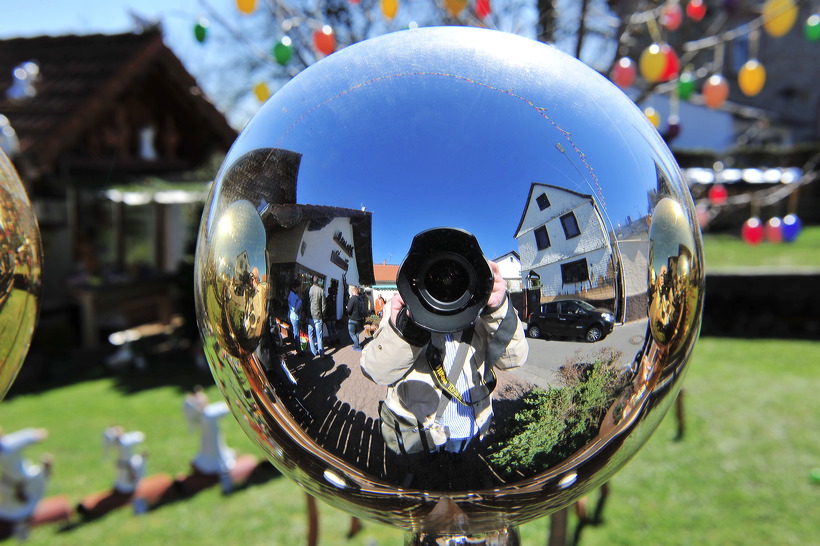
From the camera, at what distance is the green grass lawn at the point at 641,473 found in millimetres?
4016

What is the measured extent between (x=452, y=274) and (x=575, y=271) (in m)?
0.14

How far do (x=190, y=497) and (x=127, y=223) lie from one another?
7016 millimetres

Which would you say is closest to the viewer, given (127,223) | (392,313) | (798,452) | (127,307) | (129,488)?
(392,313)

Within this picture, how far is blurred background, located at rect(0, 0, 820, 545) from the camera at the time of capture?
390cm

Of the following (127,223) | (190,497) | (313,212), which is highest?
(127,223)

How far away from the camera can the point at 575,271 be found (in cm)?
75

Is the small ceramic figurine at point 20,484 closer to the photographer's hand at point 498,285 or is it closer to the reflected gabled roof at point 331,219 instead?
the reflected gabled roof at point 331,219

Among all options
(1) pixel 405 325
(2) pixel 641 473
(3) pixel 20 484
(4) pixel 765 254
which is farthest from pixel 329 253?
(4) pixel 765 254

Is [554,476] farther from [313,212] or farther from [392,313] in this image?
[313,212]

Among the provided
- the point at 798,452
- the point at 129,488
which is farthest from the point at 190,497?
the point at 798,452

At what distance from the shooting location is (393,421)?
0.78 meters

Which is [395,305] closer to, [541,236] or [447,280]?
[447,280]

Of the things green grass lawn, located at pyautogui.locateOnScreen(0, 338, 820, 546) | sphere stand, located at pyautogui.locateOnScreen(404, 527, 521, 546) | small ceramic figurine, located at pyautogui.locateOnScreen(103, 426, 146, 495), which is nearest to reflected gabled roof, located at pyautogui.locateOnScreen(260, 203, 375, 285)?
sphere stand, located at pyautogui.locateOnScreen(404, 527, 521, 546)

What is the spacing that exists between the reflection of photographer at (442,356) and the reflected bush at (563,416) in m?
0.05
